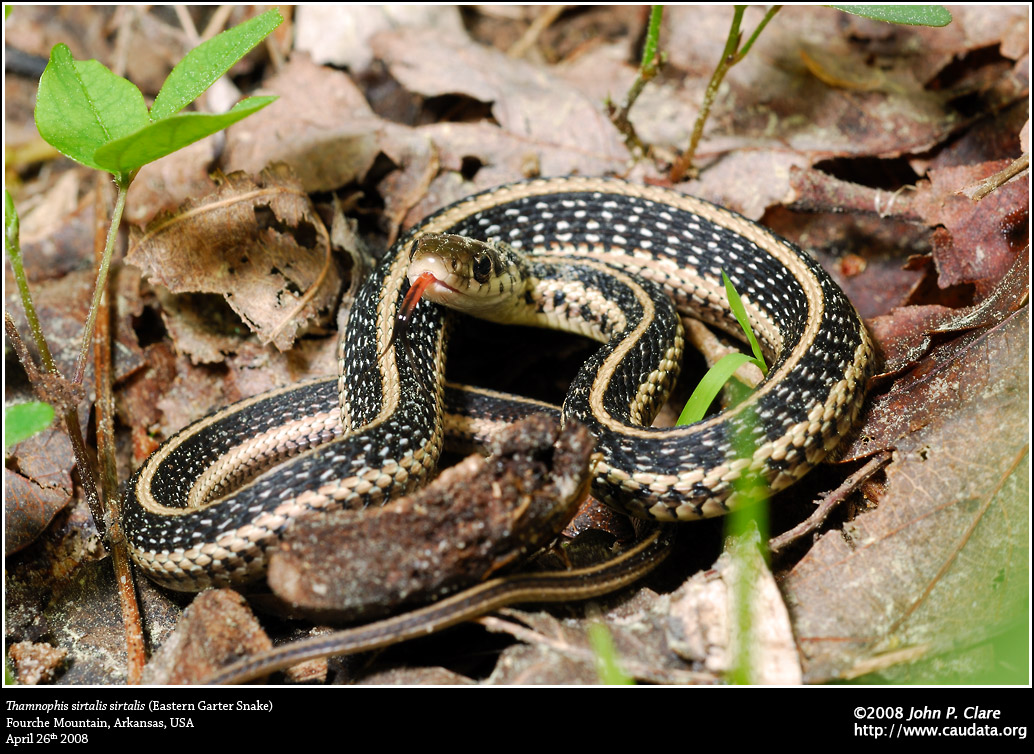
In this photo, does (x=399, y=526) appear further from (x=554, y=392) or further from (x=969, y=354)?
(x=969, y=354)

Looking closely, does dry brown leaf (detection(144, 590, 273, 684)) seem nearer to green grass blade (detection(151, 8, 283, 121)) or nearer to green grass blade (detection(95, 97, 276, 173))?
green grass blade (detection(95, 97, 276, 173))

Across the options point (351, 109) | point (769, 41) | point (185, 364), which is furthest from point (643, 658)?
point (769, 41)

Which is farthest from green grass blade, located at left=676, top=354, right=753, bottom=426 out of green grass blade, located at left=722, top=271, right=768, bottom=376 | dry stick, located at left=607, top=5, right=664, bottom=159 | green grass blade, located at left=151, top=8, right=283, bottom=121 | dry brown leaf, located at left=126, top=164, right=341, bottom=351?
green grass blade, located at left=151, top=8, right=283, bottom=121

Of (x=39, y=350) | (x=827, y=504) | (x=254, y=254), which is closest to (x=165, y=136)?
(x=39, y=350)

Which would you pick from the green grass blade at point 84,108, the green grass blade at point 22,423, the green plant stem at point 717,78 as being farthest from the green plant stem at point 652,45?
the green grass blade at point 22,423

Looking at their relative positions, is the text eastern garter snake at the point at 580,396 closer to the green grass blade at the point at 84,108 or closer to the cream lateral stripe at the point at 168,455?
the cream lateral stripe at the point at 168,455
